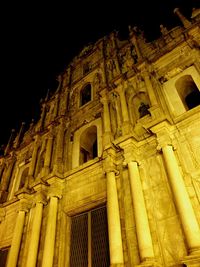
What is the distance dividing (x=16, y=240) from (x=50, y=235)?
2.20 meters

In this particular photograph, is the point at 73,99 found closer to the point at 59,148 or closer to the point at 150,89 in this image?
the point at 59,148

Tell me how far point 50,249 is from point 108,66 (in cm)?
1060

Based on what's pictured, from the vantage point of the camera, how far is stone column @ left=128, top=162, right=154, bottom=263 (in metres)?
6.20

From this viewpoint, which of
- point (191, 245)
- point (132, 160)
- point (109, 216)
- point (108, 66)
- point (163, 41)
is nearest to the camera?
point (191, 245)

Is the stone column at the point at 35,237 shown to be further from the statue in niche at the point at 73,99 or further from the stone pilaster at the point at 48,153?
the statue in niche at the point at 73,99

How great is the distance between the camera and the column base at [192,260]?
520 cm

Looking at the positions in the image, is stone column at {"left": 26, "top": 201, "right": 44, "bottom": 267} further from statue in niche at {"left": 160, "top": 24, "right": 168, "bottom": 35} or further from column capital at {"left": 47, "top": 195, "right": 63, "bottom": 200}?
statue in niche at {"left": 160, "top": 24, "right": 168, "bottom": 35}

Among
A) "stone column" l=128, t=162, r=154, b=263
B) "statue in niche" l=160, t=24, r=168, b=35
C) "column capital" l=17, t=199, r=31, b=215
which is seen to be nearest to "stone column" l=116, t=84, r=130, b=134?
"stone column" l=128, t=162, r=154, b=263

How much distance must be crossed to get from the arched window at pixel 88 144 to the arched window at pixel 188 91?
463 cm

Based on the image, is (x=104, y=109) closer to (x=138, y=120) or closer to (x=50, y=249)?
(x=138, y=120)

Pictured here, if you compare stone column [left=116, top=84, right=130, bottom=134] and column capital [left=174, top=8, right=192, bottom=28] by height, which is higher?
column capital [left=174, top=8, right=192, bottom=28]

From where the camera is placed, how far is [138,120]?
32.8 ft

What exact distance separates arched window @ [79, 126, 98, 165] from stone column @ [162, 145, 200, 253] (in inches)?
212

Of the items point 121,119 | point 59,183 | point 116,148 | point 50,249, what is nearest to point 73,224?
point 50,249
